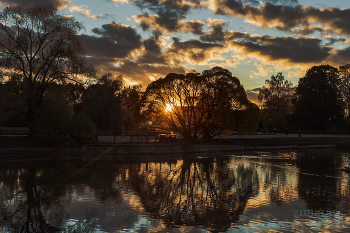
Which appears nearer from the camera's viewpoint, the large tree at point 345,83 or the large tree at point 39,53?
the large tree at point 39,53

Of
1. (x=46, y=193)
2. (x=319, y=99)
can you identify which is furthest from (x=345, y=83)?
(x=46, y=193)

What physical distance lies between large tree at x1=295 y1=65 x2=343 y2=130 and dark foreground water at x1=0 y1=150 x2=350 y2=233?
67376mm

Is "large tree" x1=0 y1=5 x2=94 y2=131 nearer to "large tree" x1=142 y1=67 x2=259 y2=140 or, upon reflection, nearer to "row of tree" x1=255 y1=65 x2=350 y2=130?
"large tree" x1=142 y1=67 x2=259 y2=140

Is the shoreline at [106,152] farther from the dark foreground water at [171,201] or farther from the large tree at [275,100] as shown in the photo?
the large tree at [275,100]

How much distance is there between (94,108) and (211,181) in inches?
2206

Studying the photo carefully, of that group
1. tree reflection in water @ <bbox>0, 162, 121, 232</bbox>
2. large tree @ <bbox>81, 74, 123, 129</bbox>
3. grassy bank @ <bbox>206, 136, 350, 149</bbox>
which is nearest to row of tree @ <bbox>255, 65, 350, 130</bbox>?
grassy bank @ <bbox>206, 136, 350, 149</bbox>

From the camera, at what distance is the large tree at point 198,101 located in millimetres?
41656

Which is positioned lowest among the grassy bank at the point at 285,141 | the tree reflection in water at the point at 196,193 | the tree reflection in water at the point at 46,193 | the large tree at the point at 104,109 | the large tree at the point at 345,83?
the tree reflection in water at the point at 46,193

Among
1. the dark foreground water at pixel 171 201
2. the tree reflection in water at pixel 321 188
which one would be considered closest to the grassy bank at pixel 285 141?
the tree reflection in water at pixel 321 188

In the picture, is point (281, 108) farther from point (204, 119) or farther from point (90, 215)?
point (90, 215)

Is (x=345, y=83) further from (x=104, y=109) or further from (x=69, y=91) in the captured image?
(x=69, y=91)

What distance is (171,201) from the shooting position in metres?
13.4

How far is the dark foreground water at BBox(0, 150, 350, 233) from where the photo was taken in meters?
10.0

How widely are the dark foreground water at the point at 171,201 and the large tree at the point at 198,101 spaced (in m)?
20.8
